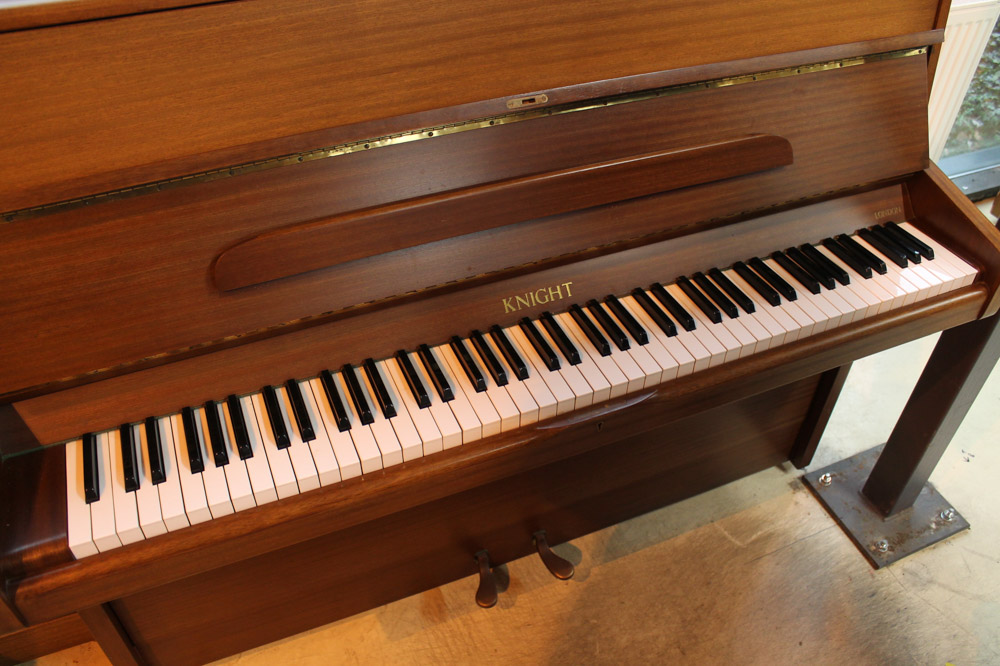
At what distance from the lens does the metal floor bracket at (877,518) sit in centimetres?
184

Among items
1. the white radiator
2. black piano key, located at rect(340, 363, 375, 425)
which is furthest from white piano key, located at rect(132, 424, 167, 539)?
the white radiator

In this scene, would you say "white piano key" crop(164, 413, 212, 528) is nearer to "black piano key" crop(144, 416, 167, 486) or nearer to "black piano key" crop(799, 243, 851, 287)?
"black piano key" crop(144, 416, 167, 486)

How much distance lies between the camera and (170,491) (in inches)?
43.4

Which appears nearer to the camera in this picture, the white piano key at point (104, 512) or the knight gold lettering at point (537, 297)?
the white piano key at point (104, 512)

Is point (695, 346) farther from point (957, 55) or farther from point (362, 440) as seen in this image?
point (957, 55)

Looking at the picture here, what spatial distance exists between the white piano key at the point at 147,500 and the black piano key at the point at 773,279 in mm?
1239

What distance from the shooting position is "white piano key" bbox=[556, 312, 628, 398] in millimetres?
1261

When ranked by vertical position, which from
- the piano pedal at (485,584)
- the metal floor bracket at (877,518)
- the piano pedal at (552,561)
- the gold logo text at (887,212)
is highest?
the gold logo text at (887,212)

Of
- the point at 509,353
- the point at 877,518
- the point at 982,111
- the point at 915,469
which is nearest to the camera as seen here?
the point at 509,353

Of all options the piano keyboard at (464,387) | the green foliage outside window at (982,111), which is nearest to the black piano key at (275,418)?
the piano keyboard at (464,387)

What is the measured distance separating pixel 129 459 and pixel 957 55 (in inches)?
109

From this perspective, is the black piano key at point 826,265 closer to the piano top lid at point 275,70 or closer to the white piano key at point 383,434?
the piano top lid at point 275,70

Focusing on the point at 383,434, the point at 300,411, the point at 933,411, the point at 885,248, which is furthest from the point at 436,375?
the point at 933,411

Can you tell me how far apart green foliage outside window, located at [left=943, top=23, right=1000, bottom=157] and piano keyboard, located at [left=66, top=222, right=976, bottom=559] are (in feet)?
6.06
